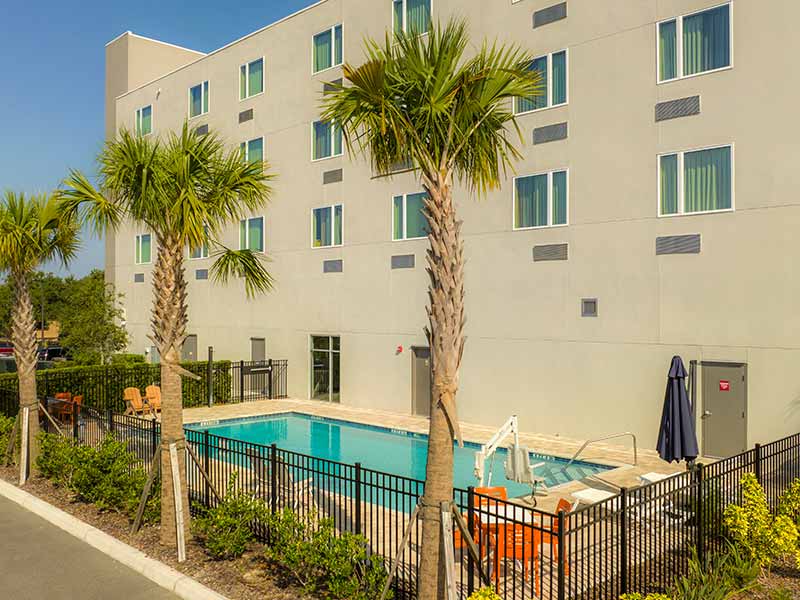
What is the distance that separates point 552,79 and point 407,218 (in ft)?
20.4

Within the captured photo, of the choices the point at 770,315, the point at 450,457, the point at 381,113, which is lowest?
the point at 450,457

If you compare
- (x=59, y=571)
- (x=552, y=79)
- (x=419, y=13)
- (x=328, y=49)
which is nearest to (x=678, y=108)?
(x=552, y=79)

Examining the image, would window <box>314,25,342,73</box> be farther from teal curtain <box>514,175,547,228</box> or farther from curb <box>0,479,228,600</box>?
curb <box>0,479,228,600</box>

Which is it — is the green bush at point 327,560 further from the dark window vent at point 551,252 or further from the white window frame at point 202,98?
the white window frame at point 202,98

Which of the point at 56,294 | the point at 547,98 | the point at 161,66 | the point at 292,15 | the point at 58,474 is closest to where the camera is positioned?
the point at 58,474

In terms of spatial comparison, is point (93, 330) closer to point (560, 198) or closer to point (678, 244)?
point (560, 198)

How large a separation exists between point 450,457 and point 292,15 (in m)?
23.0

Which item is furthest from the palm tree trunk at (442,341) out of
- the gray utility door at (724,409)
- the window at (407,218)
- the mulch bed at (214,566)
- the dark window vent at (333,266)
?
the dark window vent at (333,266)

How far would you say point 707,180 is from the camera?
15289 mm

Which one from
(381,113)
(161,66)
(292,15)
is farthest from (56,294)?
(381,113)

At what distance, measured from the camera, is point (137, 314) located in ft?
115

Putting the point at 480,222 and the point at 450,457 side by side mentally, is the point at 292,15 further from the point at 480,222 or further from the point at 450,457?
the point at 450,457

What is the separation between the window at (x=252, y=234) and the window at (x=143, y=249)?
8044 millimetres

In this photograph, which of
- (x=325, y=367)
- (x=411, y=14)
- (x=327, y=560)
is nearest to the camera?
(x=327, y=560)
